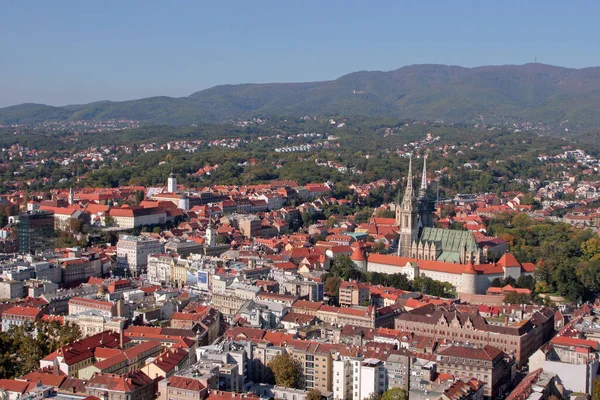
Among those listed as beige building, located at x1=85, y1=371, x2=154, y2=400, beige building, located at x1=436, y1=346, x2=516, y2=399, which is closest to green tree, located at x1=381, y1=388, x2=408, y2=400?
beige building, located at x1=436, y1=346, x2=516, y2=399

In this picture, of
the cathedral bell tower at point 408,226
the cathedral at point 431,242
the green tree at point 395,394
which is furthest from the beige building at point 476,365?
the cathedral bell tower at point 408,226

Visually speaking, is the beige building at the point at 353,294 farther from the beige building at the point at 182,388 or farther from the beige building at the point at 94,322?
the beige building at the point at 182,388

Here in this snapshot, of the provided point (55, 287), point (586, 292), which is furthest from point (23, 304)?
point (586, 292)

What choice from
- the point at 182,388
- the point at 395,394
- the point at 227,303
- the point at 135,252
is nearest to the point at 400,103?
the point at 135,252

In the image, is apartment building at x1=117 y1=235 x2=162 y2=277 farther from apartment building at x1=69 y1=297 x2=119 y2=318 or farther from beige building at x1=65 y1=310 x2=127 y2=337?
beige building at x1=65 y1=310 x2=127 y2=337

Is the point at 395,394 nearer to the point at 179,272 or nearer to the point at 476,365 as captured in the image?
the point at 476,365
